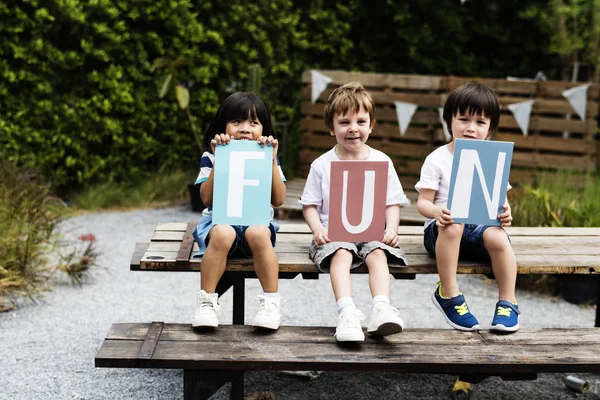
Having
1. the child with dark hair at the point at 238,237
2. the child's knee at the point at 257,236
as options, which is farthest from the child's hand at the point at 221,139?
the child's knee at the point at 257,236

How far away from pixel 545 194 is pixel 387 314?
3.19 meters

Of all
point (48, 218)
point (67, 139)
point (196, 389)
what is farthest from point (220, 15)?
point (196, 389)

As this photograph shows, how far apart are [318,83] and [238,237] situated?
534 centimetres

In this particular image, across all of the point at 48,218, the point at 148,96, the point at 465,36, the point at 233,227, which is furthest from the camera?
the point at 465,36

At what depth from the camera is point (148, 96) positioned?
8039mm

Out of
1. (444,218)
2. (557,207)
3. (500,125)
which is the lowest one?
(557,207)

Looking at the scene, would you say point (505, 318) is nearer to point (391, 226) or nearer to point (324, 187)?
point (391, 226)

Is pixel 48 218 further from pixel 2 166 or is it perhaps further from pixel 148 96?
pixel 148 96

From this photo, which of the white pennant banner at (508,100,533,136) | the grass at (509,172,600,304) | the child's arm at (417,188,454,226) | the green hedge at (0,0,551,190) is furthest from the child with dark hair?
the white pennant banner at (508,100,533,136)

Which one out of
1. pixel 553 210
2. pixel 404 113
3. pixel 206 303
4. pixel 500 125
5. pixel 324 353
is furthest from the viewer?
pixel 500 125

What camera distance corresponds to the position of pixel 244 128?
10.6 ft

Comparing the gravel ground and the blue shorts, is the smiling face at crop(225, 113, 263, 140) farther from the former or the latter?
the gravel ground

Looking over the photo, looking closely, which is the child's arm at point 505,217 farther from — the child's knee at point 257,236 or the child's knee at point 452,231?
the child's knee at point 257,236

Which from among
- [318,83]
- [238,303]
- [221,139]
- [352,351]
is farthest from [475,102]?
[318,83]
